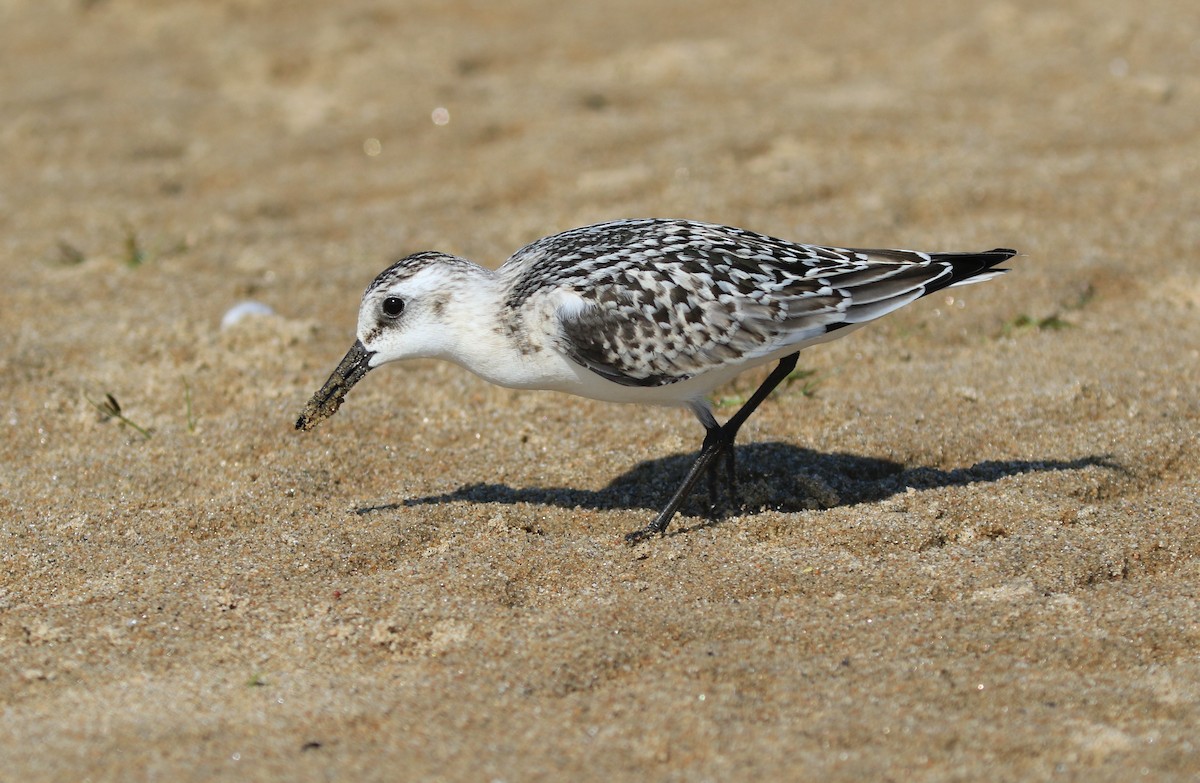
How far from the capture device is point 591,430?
5875mm

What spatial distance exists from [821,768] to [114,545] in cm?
282

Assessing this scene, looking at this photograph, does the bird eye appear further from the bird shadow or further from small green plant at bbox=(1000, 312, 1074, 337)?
small green plant at bbox=(1000, 312, 1074, 337)

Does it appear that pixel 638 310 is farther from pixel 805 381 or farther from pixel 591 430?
pixel 805 381

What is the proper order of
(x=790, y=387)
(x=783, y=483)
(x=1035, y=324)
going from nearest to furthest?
(x=783, y=483), (x=790, y=387), (x=1035, y=324)

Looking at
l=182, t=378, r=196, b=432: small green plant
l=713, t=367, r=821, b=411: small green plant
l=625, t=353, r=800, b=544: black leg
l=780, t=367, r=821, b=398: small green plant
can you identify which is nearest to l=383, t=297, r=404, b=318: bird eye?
l=625, t=353, r=800, b=544: black leg

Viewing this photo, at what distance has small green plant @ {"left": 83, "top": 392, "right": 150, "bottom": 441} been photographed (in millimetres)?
5801

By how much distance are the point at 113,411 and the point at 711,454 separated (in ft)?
9.21

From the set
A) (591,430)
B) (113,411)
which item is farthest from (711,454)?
(113,411)

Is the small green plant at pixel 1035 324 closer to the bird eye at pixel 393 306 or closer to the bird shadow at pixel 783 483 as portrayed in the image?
the bird shadow at pixel 783 483

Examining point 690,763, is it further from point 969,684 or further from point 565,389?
point 565,389

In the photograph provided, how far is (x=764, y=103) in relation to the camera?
9.48 metres

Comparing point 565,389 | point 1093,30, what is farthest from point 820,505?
point 1093,30

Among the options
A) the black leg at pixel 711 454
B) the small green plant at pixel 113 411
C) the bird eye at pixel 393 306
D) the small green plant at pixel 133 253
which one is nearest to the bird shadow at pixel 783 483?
the black leg at pixel 711 454

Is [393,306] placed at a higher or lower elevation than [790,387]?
higher
